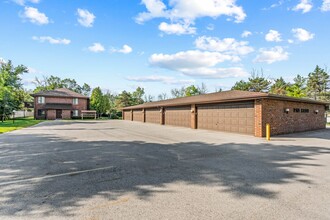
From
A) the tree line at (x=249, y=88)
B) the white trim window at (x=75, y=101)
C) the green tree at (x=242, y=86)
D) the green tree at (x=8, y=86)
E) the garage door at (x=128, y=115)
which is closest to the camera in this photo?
the green tree at (x=8, y=86)

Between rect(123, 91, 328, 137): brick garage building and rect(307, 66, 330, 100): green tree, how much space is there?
29214 millimetres

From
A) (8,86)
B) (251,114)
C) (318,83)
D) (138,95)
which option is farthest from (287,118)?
(138,95)

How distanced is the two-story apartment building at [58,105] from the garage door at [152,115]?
70.6ft

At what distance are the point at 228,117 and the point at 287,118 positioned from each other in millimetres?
4282

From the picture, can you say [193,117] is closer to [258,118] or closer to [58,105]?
[258,118]

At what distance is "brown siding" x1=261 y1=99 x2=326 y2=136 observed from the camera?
1226 centimetres

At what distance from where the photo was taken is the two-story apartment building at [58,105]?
38.5 metres

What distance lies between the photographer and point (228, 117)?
14336 millimetres

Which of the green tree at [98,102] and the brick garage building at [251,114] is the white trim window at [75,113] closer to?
the green tree at [98,102]

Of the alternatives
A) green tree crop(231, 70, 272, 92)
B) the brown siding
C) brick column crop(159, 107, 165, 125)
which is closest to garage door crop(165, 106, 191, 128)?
brick column crop(159, 107, 165, 125)

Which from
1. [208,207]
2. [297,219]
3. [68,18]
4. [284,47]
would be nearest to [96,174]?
[208,207]

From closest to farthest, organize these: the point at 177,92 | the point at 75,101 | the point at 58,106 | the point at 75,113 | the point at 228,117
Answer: the point at 228,117
the point at 58,106
the point at 75,113
the point at 75,101
the point at 177,92

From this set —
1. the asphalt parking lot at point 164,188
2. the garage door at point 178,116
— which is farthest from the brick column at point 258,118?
the garage door at point 178,116

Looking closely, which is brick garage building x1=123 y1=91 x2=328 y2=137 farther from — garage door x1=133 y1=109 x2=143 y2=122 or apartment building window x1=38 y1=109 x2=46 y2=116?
apartment building window x1=38 y1=109 x2=46 y2=116
